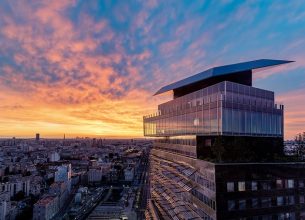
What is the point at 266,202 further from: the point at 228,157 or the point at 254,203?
the point at 228,157

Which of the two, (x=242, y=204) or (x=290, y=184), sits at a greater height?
(x=290, y=184)

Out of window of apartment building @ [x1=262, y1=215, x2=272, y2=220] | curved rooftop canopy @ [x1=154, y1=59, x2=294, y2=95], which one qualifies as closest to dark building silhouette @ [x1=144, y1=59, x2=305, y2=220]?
curved rooftop canopy @ [x1=154, y1=59, x2=294, y2=95]

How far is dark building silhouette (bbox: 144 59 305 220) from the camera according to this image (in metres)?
23.0

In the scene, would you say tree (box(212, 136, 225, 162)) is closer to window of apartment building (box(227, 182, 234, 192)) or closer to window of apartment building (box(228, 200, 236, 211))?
window of apartment building (box(227, 182, 234, 192))

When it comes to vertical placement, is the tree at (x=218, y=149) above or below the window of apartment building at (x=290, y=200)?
above

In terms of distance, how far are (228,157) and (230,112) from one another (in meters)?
4.54

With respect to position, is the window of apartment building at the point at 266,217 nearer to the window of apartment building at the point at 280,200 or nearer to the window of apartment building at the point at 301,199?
the window of apartment building at the point at 280,200

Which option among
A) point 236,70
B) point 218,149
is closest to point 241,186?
point 218,149

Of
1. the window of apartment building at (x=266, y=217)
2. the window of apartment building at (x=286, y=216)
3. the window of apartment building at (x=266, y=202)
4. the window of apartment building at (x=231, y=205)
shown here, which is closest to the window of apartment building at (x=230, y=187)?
the window of apartment building at (x=231, y=205)

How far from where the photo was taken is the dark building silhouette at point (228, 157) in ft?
75.5

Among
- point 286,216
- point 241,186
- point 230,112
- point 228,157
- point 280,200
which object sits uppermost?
point 230,112

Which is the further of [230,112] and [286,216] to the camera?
[230,112]

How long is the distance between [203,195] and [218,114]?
7786 mm

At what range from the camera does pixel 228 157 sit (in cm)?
2609
